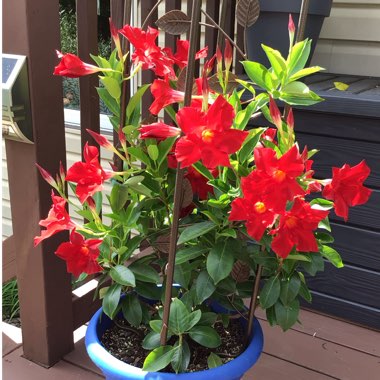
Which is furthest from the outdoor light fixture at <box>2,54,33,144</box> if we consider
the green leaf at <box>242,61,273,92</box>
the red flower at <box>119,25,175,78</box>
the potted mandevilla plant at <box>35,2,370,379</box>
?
the green leaf at <box>242,61,273,92</box>

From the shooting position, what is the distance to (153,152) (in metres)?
0.96

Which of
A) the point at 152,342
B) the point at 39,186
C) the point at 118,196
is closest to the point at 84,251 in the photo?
the point at 118,196

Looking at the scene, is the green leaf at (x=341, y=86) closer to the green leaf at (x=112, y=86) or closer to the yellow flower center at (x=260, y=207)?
the green leaf at (x=112, y=86)

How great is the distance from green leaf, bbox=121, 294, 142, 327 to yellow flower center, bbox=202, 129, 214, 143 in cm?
50

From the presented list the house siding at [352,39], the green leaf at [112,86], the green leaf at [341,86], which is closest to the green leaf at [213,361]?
the green leaf at [112,86]

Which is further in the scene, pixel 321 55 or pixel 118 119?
pixel 321 55

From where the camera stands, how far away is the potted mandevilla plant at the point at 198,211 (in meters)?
0.78

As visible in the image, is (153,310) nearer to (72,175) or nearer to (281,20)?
(72,175)

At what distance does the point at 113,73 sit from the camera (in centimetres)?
99

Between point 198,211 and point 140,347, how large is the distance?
0.32 m

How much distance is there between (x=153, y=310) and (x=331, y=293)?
0.78 m

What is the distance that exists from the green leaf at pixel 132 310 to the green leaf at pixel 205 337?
0.45ft

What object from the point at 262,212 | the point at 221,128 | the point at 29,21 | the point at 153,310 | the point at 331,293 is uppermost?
the point at 29,21

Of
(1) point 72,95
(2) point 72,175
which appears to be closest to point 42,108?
(2) point 72,175
